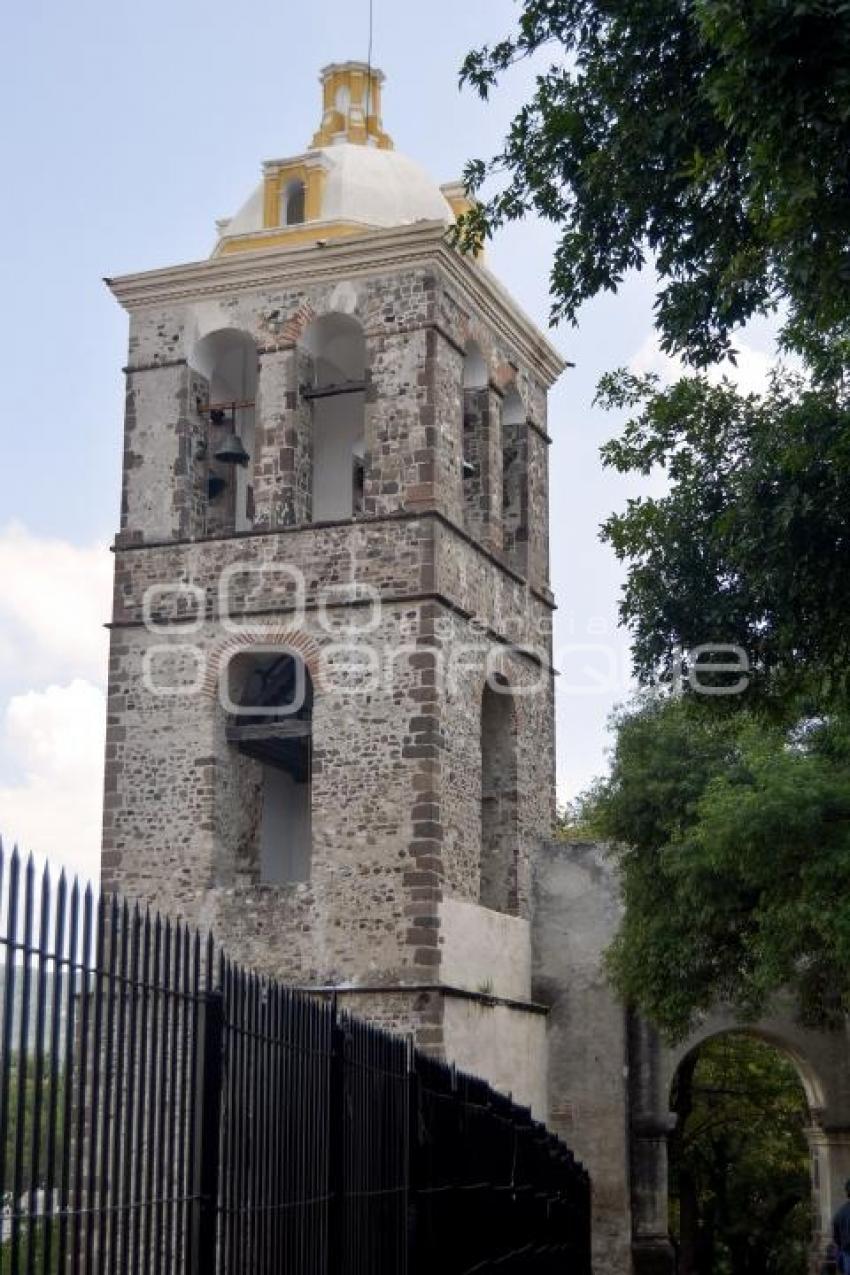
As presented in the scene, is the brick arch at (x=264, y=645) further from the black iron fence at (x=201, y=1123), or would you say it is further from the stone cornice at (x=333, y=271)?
the black iron fence at (x=201, y=1123)

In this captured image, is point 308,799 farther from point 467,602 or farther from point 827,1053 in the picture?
point 827,1053

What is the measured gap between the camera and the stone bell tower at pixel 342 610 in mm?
22672

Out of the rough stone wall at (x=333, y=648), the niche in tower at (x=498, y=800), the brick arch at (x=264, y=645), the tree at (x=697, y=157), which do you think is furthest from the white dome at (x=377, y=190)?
the tree at (x=697, y=157)

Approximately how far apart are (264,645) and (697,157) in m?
14.5

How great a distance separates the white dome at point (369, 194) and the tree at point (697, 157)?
12.3 meters

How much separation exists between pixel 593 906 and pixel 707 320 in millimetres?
14522

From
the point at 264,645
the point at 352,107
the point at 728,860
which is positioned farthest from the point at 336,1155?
the point at 352,107

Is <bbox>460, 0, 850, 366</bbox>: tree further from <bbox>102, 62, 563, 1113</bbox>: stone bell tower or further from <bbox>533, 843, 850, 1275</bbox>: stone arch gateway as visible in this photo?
<bbox>533, 843, 850, 1275</bbox>: stone arch gateway

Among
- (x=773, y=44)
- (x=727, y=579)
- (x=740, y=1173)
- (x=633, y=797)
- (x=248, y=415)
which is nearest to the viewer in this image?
(x=773, y=44)

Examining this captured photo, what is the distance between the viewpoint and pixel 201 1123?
23.4 ft

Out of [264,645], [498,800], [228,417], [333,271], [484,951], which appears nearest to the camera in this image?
[484,951]

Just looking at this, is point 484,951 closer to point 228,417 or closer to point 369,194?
point 228,417

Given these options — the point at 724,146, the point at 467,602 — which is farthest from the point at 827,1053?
the point at 724,146

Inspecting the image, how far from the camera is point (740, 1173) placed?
3816 cm
